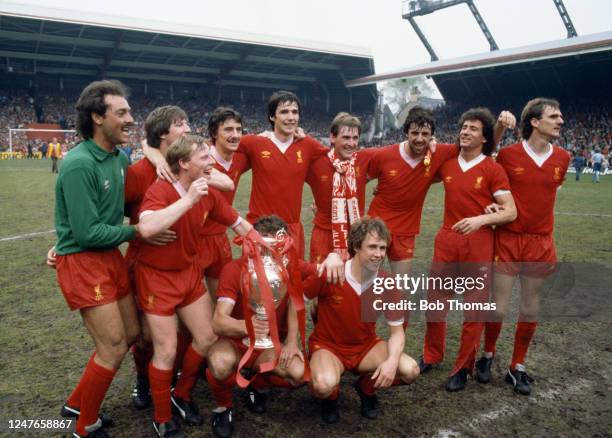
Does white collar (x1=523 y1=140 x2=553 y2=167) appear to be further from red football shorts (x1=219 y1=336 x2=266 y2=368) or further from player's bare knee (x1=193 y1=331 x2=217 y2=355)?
player's bare knee (x1=193 y1=331 x2=217 y2=355)

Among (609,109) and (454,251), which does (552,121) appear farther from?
(609,109)

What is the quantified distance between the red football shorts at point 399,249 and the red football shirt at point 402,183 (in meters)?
0.05

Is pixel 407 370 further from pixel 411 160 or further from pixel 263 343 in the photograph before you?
pixel 411 160

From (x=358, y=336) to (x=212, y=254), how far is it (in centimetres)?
135

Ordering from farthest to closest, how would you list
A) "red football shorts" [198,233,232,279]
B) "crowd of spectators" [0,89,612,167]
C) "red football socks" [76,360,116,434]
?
"crowd of spectators" [0,89,612,167]
"red football shorts" [198,233,232,279]
"red football socks" [76,360,116,434]

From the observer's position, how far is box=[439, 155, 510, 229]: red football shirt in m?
3.84

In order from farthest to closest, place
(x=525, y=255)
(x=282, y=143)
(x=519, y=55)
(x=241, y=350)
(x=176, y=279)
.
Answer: (x=519, y=55), (x=282, y=143), (x=525, y=255), (x=241, y=350), (x=176, y=279)

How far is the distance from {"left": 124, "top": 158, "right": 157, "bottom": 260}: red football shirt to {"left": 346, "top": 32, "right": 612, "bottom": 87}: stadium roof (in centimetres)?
2649

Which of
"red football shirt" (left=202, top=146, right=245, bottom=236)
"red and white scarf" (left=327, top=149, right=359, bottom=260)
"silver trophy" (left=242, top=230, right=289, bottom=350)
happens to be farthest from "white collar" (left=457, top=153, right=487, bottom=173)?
"red football shirt" (left=202, top=146, right=245, bottom=236)

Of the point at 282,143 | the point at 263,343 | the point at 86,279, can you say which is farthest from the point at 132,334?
the point at 282,143

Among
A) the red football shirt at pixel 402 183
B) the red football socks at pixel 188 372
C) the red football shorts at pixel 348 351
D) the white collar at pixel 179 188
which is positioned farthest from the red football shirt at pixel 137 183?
the red football shirt at pixel 402 183

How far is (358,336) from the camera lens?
11.3 feet


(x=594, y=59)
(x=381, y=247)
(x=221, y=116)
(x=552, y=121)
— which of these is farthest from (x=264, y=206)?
(x=594, y=59)

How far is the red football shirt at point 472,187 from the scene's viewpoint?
3.84 m
